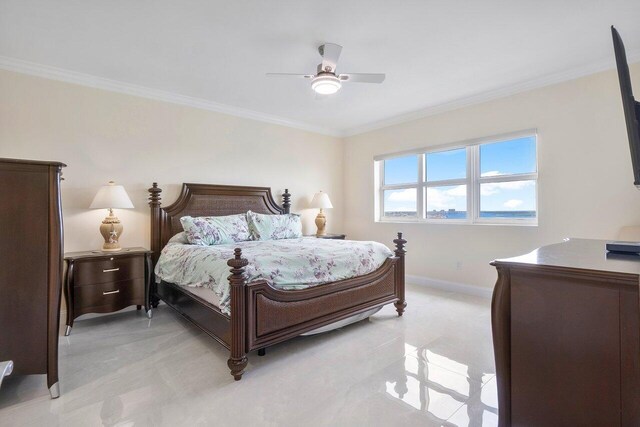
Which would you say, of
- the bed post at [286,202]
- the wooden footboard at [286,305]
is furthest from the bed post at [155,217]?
the wooden footboard at [286,305]

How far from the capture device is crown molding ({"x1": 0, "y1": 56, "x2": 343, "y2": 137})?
2912mm

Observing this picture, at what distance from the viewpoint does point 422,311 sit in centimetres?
332

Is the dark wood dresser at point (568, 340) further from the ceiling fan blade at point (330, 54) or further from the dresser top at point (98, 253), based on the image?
the dresser top at point (98, 253)

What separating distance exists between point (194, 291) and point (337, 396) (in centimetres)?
152

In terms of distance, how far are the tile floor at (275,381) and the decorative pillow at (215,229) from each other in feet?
3.05

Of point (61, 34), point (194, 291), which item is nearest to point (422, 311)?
point (194, 291)

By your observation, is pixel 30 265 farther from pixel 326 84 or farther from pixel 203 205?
pixel 326 84

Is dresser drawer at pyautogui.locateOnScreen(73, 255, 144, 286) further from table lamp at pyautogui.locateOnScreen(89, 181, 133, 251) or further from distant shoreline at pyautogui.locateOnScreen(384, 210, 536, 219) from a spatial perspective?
distant shoreline at pyautogui.locateOnScreen(384, 210, 536, 219)

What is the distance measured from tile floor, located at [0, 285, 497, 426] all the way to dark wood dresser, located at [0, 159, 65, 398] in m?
0.29

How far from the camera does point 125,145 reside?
347cm

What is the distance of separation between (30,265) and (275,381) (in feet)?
5.26

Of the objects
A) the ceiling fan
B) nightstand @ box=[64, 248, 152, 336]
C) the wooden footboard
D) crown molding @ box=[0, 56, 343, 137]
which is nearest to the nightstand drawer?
nightstand @ box=[64, 248, 152, 336]

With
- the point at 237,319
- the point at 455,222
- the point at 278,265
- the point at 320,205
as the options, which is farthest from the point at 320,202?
the point at 237,319

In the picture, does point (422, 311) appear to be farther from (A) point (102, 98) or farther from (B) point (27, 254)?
(A) point (102, 98)
